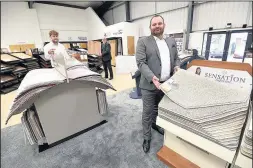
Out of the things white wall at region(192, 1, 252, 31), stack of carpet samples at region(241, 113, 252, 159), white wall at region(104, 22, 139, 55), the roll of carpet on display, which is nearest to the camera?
stack of carpet samples at region(241, 113, 252, 159)

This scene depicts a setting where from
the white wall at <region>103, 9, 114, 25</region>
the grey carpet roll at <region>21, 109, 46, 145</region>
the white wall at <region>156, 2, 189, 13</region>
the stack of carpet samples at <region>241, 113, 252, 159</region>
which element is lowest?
the grey carpet roll at <region>21, 109, 46, 145</region>

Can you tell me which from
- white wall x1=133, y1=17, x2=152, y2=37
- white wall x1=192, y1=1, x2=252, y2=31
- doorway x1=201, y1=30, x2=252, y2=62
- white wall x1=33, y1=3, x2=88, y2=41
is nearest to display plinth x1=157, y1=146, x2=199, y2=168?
doorway x1=201, y1=30, x2=252, y2=62

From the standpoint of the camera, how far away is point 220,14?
184 inches

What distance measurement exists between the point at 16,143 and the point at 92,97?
1.14m

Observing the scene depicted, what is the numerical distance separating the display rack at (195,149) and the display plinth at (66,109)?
3.94ft

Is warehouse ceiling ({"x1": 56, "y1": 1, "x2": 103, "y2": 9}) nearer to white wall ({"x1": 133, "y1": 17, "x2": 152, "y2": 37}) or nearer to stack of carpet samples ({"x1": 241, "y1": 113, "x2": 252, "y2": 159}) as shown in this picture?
white wall ({"x1": 133, "y1": 17, "x2": 152, "y2": 37})

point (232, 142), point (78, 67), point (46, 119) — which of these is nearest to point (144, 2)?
point (78, 67)

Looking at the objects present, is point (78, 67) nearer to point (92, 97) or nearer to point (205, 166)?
point (92, 97)

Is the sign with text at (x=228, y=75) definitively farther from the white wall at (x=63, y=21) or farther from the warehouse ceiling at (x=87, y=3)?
the warehouse ceiling at (x=87, y=3)

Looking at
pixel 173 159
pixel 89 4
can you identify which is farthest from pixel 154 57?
pixel 89 4

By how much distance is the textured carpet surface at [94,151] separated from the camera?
56.7 inches

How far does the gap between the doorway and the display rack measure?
14.0 feet

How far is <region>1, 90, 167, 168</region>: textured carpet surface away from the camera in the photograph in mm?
1439

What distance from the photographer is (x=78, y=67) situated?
1973 mm
